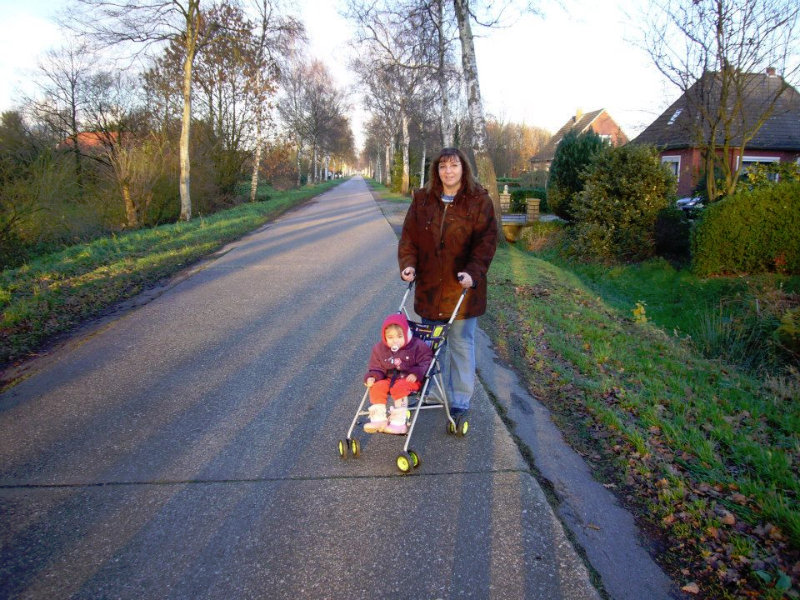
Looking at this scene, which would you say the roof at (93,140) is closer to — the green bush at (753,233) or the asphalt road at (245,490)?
the asphalt road at (245,490)

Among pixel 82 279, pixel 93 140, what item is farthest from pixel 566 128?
pixel 82 279

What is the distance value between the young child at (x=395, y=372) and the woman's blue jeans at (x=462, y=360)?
1.34 ft

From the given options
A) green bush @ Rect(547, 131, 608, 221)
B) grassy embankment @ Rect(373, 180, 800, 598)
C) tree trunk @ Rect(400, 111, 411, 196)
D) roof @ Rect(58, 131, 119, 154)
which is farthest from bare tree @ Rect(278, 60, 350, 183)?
grassy embankment @ Rect(373, 180, 800, 598)

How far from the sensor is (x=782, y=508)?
298 centimetres

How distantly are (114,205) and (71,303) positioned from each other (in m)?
9.78

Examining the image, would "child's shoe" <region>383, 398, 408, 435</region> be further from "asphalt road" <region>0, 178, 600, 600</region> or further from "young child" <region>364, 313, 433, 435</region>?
"asphalt road" <region>0, 178, 600, 600</region>

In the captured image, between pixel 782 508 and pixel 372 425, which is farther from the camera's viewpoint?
pixel 372 425

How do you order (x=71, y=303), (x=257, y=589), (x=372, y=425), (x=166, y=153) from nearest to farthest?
(x=257, y=589) → (x=372, y=425) → (x=71, y=303) → (x=166, y=153)

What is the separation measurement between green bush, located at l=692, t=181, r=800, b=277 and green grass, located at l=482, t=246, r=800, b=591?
151 inches

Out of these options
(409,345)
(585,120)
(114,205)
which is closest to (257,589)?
(409,345)

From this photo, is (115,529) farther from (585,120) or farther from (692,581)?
(585,120)

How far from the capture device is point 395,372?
12.3 feet

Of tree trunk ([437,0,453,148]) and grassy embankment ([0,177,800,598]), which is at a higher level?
tree trunk ([437,0,453,148])

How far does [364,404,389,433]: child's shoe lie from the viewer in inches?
145
